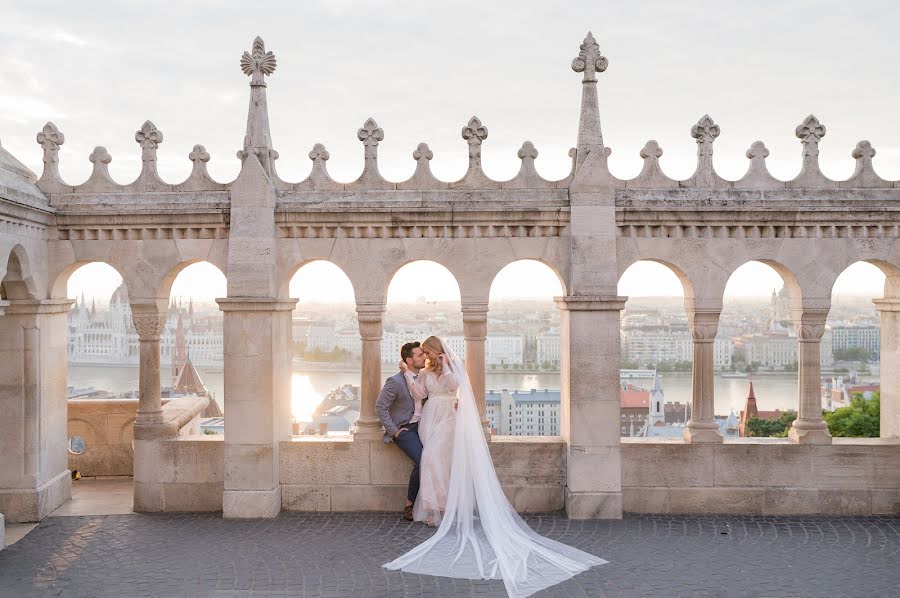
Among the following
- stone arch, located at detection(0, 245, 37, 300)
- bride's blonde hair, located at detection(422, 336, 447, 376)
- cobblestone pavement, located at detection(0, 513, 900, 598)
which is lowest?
cobblestone pavement, located at detection(0, 513, 900, 598)

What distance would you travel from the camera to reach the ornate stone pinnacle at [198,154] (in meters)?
7.87

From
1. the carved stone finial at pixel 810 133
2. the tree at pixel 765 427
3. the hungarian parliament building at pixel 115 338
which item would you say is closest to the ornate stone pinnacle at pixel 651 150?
the carved stone finial at pixel 810 133

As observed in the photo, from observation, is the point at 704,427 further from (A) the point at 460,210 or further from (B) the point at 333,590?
(B) the point at 333,590

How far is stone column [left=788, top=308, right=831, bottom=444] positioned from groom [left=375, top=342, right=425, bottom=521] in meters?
4.01

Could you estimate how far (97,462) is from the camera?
31.0ft

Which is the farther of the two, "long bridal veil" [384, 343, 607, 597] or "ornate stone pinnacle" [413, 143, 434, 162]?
"ornate stone pinnacle" [413, 143, 434, 162]

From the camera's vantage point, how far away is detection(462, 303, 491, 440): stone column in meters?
7.81

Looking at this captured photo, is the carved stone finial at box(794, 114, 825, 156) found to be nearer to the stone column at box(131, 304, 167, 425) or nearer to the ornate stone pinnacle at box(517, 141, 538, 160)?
the ornate stone pinnacle at box(517, 141, 538, 160)

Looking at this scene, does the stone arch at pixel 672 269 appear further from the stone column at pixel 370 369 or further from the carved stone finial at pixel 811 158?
the stone column at pixel 370 369

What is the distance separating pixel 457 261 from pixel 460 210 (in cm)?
54

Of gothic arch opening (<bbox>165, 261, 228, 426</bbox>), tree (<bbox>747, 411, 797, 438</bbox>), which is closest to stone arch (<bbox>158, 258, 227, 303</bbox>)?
gothic arch opening (<bbox>165, 261, 228, 426</bbox>)

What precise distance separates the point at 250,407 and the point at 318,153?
277cm

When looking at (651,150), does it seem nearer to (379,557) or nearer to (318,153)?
(318,153)

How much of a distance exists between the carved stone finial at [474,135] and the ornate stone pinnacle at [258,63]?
2.17 metres
